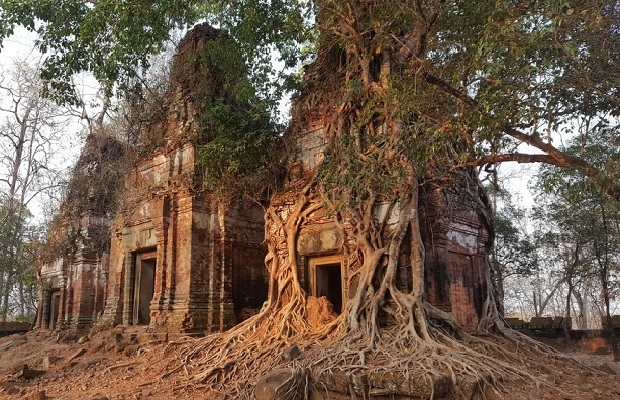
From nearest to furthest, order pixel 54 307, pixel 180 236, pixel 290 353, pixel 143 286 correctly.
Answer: pixel 290 353, pixel 180 236, pixel 143 286, pixel 54 307

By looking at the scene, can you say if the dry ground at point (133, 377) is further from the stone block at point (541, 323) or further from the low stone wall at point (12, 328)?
the low stone wall at point (12, 328)

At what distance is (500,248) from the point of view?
17.7 meters

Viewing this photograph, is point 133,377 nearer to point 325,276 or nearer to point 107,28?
point 325,276

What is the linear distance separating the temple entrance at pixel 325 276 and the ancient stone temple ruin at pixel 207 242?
20mm

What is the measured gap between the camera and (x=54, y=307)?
16484 millimetres

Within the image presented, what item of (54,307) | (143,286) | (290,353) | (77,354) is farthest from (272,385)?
(54,307)

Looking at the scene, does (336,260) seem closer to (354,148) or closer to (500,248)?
(354,148)

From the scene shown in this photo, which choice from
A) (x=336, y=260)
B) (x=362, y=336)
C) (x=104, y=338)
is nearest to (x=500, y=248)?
(x=336, y=260)

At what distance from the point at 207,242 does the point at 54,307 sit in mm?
8773

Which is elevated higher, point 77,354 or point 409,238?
point 409,238

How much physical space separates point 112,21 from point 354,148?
4745 millimetres

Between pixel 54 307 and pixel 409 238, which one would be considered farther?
pixel 54 307

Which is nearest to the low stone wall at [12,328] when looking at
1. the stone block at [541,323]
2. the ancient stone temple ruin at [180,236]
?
the ancient stone temple ruin at [180,236]

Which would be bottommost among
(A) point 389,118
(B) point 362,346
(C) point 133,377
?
(C) point 133,377
